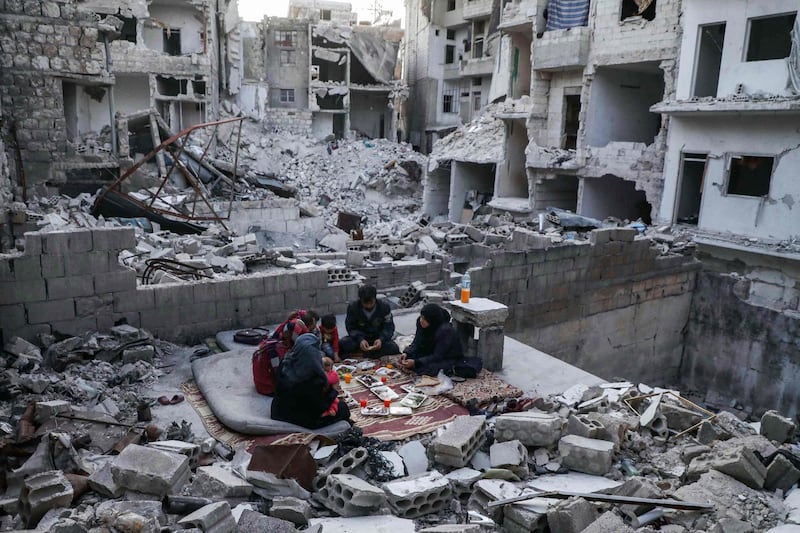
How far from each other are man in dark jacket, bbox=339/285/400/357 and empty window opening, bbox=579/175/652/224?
14.7 m

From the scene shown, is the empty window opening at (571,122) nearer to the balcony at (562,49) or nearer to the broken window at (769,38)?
the balcony at (562,49)

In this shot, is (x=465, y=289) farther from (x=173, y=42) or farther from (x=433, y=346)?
(x=173, y=42)

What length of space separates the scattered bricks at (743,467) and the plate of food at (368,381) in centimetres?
349

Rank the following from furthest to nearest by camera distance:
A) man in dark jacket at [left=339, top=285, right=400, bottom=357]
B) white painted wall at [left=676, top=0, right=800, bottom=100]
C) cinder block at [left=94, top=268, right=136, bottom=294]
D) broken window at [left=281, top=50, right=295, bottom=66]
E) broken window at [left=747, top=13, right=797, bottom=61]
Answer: broken window at [left=281, top=50, right=295, bottom=66], broken window at [left=747, top=13, right=797, bottom=61], white painted wall at [left=676, top=0, right=800, bottom=100], man in dark jacket at [left=339, top=285, right=400, bottom=357], cinder block at [left=94, top=268, right=136, bottom=294]

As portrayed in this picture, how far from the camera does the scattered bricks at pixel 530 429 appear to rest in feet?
18.1

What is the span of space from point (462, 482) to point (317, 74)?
114 feet

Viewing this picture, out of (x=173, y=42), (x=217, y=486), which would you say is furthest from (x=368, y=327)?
(x=173, y=42)

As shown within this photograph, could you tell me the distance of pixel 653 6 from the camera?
18.5 m

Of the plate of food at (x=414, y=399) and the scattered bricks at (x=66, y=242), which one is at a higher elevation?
the scattered bricks at (x=66, y=242)

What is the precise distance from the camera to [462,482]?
16.4ft

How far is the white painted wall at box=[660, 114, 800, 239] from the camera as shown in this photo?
14.6 metres

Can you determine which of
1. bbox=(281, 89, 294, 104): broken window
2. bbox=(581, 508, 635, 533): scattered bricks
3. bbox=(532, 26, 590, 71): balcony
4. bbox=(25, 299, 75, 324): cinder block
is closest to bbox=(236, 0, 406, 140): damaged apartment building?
bbox=(281, 89, 294, 104): broken window

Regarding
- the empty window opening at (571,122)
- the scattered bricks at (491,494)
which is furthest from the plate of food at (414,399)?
the empty window opening at (571,122)

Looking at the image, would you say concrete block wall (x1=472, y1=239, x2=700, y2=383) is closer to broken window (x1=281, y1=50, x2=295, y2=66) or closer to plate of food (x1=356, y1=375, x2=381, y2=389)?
plate of food (x1=356, y1=375, x2=381, y2=389)
